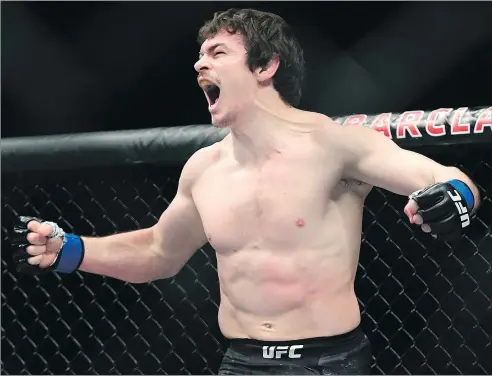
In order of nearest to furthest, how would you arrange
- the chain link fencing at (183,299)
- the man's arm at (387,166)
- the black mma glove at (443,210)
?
1. the black mma glove at (443,210)
2. the man's arm at (387,166)
3. the chain link fencing at (183,299)

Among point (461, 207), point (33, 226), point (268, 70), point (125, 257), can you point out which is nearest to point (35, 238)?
point (33, 226)

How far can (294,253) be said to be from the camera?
1346 millimetres

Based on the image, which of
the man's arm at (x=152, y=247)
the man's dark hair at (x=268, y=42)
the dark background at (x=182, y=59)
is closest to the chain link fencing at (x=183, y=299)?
the dark background at (x=182, y=59)

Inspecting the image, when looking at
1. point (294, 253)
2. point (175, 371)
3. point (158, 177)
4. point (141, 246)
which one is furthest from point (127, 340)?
point (294, 253)

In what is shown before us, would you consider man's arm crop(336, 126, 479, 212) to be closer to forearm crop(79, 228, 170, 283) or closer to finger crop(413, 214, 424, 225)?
finger crop(413, 214, 424, 225)

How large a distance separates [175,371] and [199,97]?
2.83ft

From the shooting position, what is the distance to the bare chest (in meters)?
1.34

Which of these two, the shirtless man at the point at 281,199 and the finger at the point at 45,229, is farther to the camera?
the finger at the point at 45,229

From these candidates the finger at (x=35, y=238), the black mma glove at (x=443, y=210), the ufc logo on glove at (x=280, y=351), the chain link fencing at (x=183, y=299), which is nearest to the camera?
the black mma glove at (x=443, y=210)

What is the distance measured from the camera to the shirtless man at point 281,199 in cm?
134

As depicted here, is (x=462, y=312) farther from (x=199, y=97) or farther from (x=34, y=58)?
(x=34, y=58)

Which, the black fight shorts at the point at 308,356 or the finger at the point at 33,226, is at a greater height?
the finger at the point at 33,226

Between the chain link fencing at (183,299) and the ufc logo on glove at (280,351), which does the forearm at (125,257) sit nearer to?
the ufc logo on glove at (280,351)

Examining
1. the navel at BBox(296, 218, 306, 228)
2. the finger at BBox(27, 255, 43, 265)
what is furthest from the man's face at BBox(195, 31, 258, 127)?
the finger at BBox(27, 255, 43, 265)
